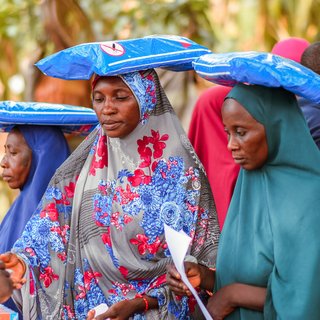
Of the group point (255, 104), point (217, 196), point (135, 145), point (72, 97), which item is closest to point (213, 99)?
point (217, 196)

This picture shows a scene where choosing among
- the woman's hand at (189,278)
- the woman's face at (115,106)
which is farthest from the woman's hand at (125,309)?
the woman's face at (115,106)

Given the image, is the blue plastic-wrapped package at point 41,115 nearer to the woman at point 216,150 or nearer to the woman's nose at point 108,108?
the woman's nose at point 108,108

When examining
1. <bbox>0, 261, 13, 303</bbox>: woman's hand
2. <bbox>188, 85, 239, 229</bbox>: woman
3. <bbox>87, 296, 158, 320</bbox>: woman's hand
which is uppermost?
<bbox>188, 85, 239, 229</bbox>: woman

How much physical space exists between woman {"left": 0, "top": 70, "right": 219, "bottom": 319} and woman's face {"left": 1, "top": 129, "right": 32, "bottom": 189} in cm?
52

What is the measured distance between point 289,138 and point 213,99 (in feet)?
5.60

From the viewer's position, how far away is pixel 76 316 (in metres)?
4.64

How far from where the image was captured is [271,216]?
3.99m

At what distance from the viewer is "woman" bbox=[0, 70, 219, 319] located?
452 centimetres

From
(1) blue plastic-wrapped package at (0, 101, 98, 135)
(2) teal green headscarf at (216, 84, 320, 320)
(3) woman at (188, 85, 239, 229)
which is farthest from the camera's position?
(3) woman at (188, 85, 239, 229)

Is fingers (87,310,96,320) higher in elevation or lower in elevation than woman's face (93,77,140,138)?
lower

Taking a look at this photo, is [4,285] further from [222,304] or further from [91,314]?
[222,304]

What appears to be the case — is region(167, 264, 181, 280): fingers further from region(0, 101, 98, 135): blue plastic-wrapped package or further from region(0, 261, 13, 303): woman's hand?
region(0, 101, 98, 135): blue plastic-wrapped package

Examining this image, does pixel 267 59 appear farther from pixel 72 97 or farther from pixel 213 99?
pixel 72 97

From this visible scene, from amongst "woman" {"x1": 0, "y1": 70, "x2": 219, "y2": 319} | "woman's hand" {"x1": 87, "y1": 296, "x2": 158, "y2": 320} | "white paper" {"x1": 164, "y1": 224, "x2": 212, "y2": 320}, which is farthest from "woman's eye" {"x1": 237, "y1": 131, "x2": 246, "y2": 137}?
"woman's hand" {"x1": 87, "y1": 296, "x2": 158, "y2": 320}
